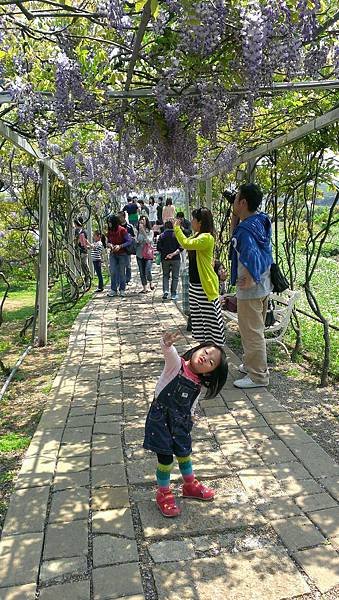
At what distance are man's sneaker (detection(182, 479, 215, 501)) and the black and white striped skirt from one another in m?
2.07

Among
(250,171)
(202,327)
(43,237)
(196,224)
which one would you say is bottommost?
(202,327)

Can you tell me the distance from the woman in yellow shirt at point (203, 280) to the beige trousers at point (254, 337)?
0.43 meters

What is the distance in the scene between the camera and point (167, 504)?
8.50ft

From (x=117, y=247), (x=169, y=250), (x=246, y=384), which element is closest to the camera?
(x=246, y=384)

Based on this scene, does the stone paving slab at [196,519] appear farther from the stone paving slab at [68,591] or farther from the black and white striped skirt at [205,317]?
the black and white striped skirt at [205,317]

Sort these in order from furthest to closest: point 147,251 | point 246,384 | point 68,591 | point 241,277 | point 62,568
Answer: point 147,251 → point 246,384 → point 241,277 → point 62,568 → point 68,591

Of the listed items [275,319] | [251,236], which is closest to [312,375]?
[275,319]

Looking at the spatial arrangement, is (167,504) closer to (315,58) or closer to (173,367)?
(173,367)

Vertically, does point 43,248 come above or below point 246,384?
above

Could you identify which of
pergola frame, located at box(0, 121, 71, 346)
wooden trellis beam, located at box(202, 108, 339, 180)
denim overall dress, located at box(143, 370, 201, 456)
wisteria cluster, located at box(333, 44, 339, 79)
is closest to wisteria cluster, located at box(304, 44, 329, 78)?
wisteria cluster, located at box(333, 44, 339, 79)

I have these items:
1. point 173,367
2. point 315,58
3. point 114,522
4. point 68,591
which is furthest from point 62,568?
point 315,58

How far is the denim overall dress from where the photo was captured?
8.43 feet

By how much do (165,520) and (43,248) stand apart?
4.07m

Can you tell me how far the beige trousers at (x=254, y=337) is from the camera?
14.0 ft
